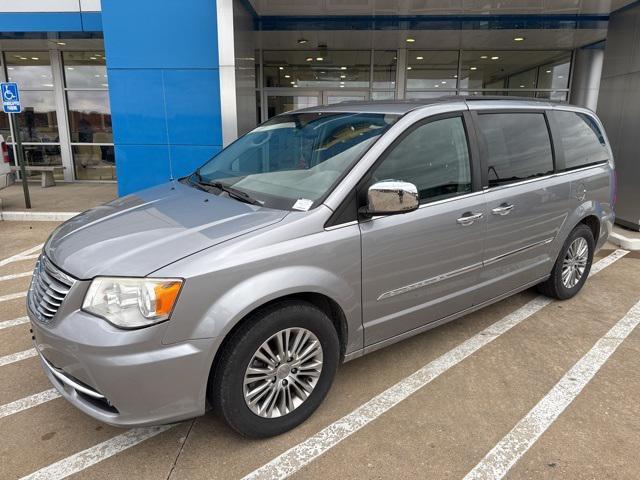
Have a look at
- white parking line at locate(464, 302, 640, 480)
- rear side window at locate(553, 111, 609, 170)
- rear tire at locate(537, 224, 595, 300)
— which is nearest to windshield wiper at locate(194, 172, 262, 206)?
white parking line at locate(464, 302, 640, 480)

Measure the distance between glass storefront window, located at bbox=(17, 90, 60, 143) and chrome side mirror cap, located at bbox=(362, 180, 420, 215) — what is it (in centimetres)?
1256

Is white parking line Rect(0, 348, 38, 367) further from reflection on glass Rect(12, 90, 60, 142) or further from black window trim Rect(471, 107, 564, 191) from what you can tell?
reflection on glass Rect(12, 90, 60, 142)

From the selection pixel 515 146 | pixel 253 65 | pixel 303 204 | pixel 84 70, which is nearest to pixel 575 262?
pixel 515 146

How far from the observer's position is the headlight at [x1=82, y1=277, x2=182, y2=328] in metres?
2.20

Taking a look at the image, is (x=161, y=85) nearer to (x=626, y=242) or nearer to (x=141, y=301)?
(x=141, y=301)

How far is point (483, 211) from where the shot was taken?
133 inches

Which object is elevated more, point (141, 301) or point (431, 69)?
point (431, 69)

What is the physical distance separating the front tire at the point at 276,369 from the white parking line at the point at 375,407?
17 cm

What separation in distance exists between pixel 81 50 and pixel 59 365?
11960mm

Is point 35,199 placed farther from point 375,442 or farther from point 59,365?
point 375,442

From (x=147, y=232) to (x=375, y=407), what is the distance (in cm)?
173

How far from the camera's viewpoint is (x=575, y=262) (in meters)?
4.59

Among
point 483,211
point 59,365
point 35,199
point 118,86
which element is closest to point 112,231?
point 59,365

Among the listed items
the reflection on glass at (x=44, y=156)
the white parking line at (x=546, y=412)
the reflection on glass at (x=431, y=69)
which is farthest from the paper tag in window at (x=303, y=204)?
the reflection on glass at (x=44, y=156)
